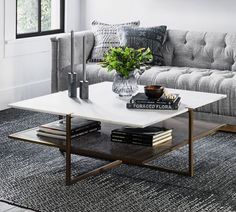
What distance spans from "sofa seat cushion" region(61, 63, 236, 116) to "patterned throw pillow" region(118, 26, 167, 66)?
169mm

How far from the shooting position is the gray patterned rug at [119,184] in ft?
11.6

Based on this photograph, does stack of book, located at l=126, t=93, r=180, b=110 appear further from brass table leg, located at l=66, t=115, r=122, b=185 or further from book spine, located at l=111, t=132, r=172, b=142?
brass table leg, located at l=66, t=115, r=122, b=185

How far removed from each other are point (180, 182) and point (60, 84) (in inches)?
81.1

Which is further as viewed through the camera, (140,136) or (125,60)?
(125,60)

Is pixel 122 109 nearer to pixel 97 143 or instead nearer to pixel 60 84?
pixel 97 143

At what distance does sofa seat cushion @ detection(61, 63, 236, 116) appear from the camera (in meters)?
4.89

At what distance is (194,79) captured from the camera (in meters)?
5.09

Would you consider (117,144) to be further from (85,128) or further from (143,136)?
(85,128)

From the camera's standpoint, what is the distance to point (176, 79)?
5.16 meters

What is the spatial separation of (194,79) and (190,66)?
661mm

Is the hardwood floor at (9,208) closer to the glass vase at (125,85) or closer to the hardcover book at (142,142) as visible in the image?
the hardcover book at (142,142)

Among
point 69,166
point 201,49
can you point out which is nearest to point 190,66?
point 201,49

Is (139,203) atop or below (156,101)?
below

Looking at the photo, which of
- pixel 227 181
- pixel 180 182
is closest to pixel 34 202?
pixel 180 182
